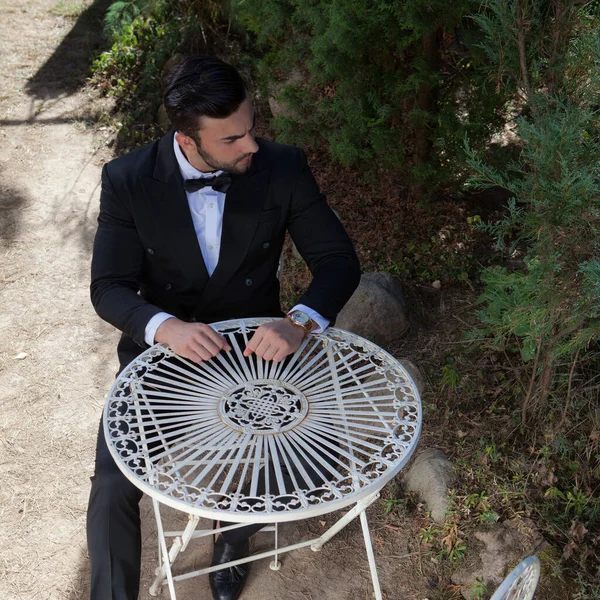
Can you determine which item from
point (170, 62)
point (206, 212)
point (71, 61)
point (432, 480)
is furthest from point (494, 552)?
point (71, 61)

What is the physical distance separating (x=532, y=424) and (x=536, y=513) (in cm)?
43

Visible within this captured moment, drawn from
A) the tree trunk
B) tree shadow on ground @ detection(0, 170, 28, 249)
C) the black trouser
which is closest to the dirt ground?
tree shadow on ground @ detection(0, 170, 28, 249)

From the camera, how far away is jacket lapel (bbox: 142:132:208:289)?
2.69 meters

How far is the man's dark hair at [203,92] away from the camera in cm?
240

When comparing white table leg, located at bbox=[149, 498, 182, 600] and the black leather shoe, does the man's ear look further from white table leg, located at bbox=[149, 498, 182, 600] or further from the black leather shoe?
the black leather shoe

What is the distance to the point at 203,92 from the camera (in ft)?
7.86

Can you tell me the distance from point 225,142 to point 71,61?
5.26 m

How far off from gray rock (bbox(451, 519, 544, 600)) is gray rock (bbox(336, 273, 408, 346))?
1.26m

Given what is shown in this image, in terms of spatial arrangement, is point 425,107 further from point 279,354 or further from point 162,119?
point 162,119

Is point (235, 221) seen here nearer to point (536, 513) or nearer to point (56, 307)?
point (536, 513)

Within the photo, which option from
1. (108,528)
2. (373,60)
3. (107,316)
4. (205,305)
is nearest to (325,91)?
(373,60)

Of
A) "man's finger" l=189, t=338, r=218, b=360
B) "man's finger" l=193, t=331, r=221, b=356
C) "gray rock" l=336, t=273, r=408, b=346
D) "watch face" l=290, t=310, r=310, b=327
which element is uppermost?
"watch face" l=290, t=310, r=310, b=327

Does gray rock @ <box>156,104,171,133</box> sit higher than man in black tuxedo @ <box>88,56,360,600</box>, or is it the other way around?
man in black tuxedo @ <box>88,56,360,600</box>

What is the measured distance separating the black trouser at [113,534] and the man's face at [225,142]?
1.13 m
